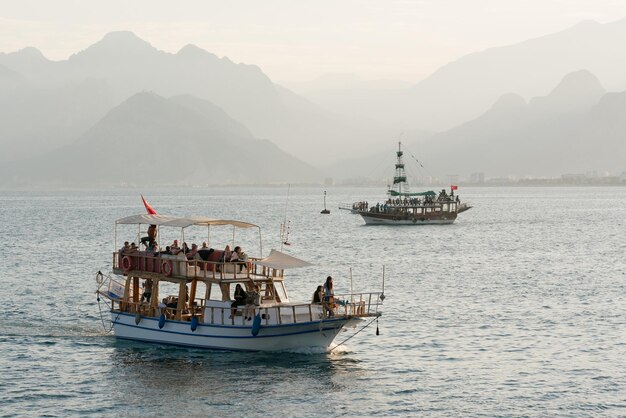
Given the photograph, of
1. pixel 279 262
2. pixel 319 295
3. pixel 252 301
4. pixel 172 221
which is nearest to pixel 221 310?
pixel 252 301

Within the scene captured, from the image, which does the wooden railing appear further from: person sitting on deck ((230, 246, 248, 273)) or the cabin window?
the cabin window

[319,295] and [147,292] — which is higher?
[319,295]

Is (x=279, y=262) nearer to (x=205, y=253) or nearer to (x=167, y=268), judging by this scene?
(x=205, y=253)

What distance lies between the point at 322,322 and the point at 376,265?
42.2m

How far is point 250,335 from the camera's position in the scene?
129ft

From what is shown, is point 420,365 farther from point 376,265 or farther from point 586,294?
point 376,265

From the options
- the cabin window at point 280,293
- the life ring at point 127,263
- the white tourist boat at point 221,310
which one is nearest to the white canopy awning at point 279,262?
the white tourist boat at point 221,310

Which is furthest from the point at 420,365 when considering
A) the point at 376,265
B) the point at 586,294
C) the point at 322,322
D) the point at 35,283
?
the point at 376,265

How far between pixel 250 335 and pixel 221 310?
1.63 m

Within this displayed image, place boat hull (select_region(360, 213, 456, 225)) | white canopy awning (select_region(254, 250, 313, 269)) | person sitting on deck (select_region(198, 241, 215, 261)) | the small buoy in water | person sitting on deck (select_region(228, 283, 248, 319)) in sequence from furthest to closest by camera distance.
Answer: boat hull (select_region(360, 213, 456, 225)), person sitting on deck (select_region(198, 241, 215, 261)), white canopy awning (select_region(254, 250, 313, 269)), person sitting on deck (select_region(228, 283, 248, 319)), the small buoy in water

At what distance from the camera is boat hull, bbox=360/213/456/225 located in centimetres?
14400

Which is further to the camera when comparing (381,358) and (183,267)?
(183,267)

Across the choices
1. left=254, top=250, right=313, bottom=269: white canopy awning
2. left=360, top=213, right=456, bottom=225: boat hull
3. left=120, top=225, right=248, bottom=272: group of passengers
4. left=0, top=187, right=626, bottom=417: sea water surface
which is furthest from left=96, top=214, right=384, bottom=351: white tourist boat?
left=360, top=213, right=456, bottom=225: boat hull

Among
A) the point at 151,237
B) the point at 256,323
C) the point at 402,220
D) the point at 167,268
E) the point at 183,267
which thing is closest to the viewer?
the point at 256,323
